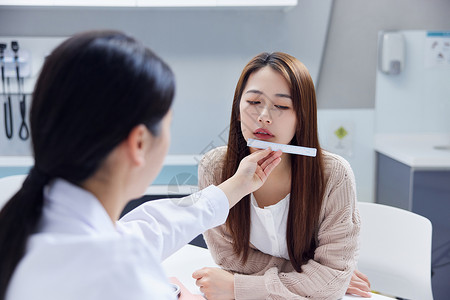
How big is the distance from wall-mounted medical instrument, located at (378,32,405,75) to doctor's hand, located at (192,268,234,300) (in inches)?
74.4

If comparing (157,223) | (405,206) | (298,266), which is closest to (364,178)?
(405,206)

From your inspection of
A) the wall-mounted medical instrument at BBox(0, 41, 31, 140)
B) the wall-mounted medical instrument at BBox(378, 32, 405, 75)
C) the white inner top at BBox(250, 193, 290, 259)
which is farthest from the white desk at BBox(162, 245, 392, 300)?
the wall-mounted medical instrument at BBox(378, 32, 405, 75)

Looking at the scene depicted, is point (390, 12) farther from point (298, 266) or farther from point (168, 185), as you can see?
point (298, 266)

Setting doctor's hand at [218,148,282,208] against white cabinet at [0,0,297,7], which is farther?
white cabinet at [0,0,297,7]

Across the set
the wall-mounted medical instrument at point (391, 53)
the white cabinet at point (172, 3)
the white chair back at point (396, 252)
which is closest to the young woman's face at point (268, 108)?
the white chair back at point (396, 252)

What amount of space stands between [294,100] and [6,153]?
197cm

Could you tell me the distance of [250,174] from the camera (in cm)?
112

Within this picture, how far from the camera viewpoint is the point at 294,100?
113 cm

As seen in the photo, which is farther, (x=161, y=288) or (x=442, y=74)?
(x=442, y=74)

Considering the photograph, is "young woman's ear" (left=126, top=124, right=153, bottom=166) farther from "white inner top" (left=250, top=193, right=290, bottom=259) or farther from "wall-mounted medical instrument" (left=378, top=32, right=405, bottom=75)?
"wall-mounted medical instrument" (left=378, top=32, right=405, bottom=75)

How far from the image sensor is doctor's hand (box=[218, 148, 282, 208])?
107 cm

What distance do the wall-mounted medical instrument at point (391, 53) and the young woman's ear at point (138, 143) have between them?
2.23m

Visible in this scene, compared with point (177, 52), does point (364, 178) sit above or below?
below

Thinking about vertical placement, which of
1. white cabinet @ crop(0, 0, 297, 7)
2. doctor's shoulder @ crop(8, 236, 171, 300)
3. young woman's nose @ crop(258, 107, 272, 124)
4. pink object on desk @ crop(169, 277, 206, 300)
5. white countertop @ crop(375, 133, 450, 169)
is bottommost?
pink object on desk @ crop(169, 277, 206, 300)
